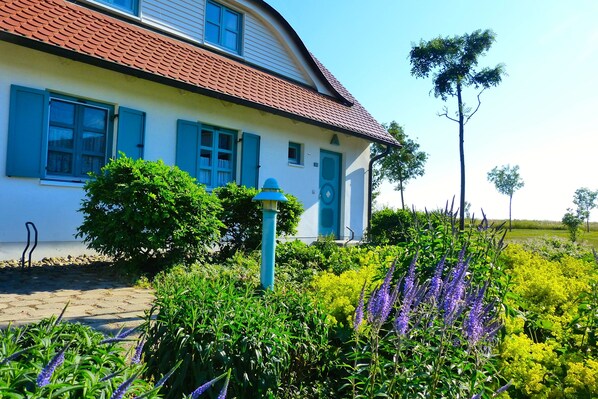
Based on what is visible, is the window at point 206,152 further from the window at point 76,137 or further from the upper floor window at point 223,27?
the upper floor window at point 223,27

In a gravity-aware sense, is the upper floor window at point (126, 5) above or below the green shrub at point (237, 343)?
above

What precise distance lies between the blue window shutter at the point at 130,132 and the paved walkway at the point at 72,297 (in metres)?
2.52

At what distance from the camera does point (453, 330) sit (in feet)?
6.70

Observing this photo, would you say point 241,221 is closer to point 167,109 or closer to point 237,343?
Result: point 167,109

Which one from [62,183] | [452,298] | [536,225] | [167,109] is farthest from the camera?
[536,225]

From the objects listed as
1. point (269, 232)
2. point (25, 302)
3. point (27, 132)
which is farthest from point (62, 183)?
point (269, 232)

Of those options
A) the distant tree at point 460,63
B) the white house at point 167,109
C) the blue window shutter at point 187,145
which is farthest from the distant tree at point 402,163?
the blue window shutter at point 187,145

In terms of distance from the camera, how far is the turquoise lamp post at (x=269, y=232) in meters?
3.89


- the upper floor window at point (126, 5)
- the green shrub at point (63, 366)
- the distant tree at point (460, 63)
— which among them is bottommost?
the green shrub at point (63, 366)

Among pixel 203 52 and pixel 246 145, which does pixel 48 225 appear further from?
pixel 203 52

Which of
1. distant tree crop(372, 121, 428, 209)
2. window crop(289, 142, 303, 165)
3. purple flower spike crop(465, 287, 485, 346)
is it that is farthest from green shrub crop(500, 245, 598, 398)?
distant tree crop(372, 121, 428, 209)

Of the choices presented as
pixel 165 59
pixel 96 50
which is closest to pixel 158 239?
pixel 96 50

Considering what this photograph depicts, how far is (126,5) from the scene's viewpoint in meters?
9.65

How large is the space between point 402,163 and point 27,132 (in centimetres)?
2886
